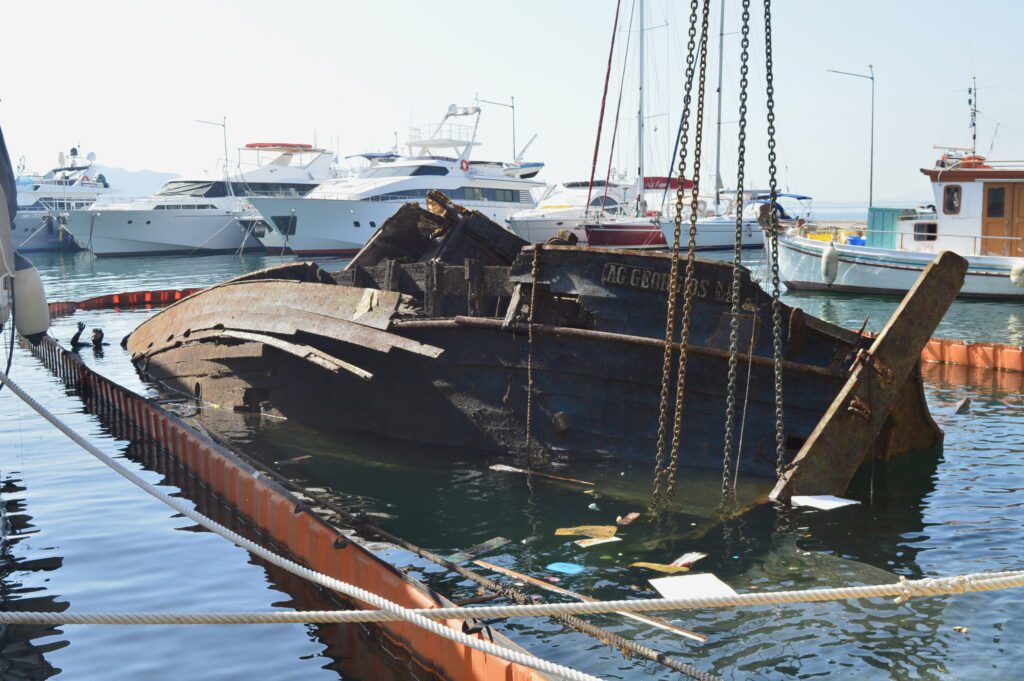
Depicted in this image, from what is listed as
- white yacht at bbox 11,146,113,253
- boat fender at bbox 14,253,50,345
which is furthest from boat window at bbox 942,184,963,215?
white yacht at bbox 11,146,113,253

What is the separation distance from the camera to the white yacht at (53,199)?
225 ft

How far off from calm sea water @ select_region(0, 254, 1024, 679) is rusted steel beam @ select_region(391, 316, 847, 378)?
139cm

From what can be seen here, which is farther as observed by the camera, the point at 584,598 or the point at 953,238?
the point at 953,238

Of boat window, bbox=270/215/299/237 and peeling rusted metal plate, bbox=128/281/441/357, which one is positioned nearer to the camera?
peeling rusted metal plate, bbox=128/281/441/357

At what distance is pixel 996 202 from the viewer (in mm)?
29000

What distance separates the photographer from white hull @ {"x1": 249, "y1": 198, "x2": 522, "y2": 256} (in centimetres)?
5675

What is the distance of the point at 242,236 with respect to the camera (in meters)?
65.7

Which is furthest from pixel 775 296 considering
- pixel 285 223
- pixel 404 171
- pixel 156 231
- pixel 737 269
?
pixel 156 231

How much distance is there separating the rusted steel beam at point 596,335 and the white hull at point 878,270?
2047cm

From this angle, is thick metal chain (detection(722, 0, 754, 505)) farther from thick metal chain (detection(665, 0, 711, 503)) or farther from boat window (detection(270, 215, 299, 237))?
boat window (detection(270, 215, 299, 237))

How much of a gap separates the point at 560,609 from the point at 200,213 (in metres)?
63.2

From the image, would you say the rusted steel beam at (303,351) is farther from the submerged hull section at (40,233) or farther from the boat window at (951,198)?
the submerged hull section at (40,233)

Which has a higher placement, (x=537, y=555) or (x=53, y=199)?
(x=53, y=199)

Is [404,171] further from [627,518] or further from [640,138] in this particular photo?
[627,518]
